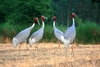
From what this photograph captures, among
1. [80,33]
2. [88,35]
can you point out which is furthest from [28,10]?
[88,35]

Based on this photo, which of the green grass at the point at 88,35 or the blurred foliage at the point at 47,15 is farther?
the blurred foliage at the point at 47,15

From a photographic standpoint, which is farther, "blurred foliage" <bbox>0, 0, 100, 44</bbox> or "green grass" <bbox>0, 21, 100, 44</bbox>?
"blurred foliage" <bbox>0, 0, 100, 44</bbox>

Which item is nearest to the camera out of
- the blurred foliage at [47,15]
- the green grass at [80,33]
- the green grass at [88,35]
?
the green grass at [80,33]

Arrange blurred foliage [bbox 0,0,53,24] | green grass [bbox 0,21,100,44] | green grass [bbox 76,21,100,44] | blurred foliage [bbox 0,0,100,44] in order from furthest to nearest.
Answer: blurred foliage [bbox 0,0,53,24]
blurred foliage [bbox 0,0,100,44]
green grass [bbox 76,21,100,44]
green grass [bbox 0,21,100,44]

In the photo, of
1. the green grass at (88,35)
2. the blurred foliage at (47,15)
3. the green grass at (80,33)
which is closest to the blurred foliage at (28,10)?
the blurred foliage at (47,15)

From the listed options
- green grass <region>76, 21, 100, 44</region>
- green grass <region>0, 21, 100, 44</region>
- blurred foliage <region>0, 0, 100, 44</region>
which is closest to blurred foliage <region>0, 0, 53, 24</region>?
blurred foliage <region>0, 0, 100, 44</region>

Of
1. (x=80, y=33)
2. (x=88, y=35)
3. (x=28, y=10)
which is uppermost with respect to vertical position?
(x=80, y=33)

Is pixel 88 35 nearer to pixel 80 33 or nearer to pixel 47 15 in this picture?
pixel 80 33

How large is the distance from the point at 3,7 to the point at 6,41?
21.0m

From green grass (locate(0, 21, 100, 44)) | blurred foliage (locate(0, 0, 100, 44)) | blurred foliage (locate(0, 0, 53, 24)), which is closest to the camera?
green grass (locate(0, 21, 100, 44))

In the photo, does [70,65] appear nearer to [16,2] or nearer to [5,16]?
[16,2]

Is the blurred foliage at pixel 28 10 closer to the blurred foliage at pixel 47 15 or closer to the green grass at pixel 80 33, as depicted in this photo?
the blurred foliage at pixel 47 15

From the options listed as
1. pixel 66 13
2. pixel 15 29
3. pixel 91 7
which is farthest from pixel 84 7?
pixel 15 29

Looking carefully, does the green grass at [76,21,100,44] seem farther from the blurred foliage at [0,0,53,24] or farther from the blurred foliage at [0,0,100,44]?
the blurred foliage at [0,0,53,24]
